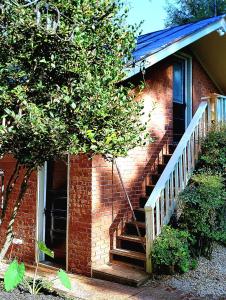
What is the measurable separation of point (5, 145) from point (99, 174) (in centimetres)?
284

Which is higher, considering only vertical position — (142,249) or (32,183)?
(32,183)

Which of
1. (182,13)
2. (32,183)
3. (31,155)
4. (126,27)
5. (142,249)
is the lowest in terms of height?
(142,249)

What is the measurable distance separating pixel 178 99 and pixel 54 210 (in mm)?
4388

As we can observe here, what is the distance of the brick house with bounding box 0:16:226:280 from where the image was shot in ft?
19.5

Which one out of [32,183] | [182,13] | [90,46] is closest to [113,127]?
[90,46]

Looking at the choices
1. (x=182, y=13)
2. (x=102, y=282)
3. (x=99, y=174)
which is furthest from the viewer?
(x=182, y=13)

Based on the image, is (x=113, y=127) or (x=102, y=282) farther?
(x=102, y=282)

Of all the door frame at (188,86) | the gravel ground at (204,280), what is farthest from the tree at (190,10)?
the gravel ground at (204,280)

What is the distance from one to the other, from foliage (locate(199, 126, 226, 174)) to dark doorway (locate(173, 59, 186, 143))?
1615 mm

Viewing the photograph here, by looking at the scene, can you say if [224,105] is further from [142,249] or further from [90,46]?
[90,46]

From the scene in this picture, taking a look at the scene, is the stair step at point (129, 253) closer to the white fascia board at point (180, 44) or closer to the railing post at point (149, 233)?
the railing post at point (149, 233)

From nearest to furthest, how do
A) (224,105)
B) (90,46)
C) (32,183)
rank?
(90,46)
(32,183)
(224,105)

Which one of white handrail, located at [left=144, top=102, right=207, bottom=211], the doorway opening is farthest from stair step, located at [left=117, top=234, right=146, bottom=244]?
the doorway opening

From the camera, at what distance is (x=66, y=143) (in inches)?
130
